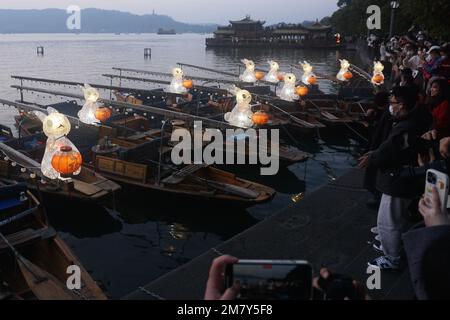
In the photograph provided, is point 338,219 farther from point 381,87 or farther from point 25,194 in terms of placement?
point 381,87

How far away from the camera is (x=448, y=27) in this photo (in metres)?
21.0

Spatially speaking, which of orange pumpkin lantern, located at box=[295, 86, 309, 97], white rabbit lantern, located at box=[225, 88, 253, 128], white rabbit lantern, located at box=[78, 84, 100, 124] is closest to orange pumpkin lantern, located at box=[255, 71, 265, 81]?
orange pumpkin lantern, located at box=[295, 86, 309, 97]

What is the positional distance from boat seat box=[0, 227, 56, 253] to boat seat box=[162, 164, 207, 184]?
4.66 m

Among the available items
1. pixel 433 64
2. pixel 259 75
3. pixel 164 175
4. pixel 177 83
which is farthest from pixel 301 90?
pixel 164 175

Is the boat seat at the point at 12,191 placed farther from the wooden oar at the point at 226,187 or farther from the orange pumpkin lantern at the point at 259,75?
the orange pumpkin lantern at the point at 259,75

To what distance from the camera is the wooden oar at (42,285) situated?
292 inches

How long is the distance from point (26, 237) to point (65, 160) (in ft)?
6.57

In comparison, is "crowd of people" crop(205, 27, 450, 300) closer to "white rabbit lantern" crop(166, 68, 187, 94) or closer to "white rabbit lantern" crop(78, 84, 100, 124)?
"white rabbit lantern" crop(78, 84, 100, 124)

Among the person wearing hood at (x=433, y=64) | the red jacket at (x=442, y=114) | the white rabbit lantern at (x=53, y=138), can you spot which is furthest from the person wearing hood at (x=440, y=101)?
the white rabbit lantern at (x=53, y=138)

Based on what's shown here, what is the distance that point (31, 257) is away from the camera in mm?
9422

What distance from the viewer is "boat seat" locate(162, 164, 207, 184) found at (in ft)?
44.1

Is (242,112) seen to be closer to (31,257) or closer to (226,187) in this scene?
(226,187)

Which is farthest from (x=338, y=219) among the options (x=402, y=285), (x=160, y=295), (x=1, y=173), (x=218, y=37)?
(x=218, y=37)

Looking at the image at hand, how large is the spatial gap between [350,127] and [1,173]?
646 inches
